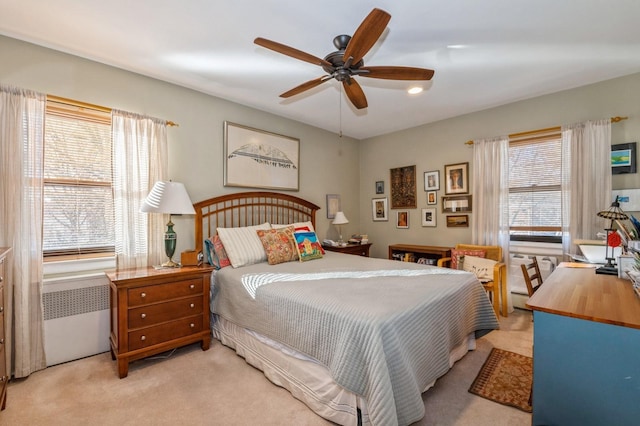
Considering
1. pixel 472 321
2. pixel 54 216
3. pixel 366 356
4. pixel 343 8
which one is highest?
pixel 343 8

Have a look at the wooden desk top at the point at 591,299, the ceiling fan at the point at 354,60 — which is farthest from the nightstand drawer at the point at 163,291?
the wooden desk top at the point at 591,299

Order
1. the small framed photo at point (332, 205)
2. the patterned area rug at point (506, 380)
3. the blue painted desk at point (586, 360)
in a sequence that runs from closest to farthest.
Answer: the blue painted desk at point (586, 360) → the patterned area rug at point (506, 380) → the small framed photo at point (332, 205)

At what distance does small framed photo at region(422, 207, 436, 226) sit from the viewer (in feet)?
14.2

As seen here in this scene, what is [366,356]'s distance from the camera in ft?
4.95

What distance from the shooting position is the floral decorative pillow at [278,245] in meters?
3.05

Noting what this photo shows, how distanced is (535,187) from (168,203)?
13.3ft

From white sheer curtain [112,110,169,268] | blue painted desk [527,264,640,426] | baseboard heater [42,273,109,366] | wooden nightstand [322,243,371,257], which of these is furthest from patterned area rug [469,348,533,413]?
baseboard heater [42,273,109,366]

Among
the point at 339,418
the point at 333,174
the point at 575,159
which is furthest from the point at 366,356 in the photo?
the point at 333,174

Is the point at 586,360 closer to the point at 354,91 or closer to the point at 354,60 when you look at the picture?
the point at 354,60

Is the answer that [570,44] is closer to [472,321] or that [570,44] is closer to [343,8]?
[343,8]

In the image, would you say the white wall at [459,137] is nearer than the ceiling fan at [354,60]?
No

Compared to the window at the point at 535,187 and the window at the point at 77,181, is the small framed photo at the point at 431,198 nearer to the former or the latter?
the window at the point at 535,187

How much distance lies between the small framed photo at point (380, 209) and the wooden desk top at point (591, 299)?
302 cm

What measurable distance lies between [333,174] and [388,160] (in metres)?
0.96
